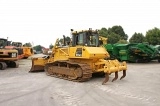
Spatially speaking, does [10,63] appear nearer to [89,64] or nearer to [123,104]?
[89,64]

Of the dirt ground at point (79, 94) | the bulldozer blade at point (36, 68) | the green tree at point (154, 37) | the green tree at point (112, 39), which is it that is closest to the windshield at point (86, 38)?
the dirt ground at point (79, 94)

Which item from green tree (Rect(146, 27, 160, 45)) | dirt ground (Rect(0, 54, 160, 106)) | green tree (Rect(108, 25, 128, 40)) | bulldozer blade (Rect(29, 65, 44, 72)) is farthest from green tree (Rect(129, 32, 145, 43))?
dirt ground (Rect(0, 54, 160, 106))

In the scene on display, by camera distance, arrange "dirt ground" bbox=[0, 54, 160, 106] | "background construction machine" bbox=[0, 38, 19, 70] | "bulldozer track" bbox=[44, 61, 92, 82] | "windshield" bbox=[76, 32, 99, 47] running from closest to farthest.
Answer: "dirt ground" bbox=[0, 54, 160, 106] < "bulldozer track" bbox=[44, 61, 92, 82] < "windshield" bbox=[76, 32, 99, 47] < "background construction machine" bbox=[0, 38, 19, 70]

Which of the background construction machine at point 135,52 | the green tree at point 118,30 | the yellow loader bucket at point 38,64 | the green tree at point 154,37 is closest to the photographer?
the yellow loader bucket at point 38,64

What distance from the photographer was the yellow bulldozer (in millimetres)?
11312

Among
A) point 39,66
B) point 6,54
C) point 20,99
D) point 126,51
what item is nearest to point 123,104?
point 20,99

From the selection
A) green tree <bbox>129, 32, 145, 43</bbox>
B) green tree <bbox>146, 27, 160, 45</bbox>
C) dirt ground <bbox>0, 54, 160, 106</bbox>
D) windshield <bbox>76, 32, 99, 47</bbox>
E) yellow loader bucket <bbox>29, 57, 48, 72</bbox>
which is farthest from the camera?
green tree <bbox>129, 32, 145, 43</bbox>

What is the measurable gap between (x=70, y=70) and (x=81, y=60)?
0.72 m

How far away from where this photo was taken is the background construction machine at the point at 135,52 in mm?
20984

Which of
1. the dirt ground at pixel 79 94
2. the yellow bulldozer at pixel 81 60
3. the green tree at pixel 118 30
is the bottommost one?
the dirt ground at pixel 79 94

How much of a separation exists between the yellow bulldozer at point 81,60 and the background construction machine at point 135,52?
9.32 m

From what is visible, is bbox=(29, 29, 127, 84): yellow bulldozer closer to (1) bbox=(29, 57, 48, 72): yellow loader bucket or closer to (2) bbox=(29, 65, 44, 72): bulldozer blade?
(1) bbox=(29, 57, 48, 72): yellow loader bucket

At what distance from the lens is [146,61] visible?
22891 mm

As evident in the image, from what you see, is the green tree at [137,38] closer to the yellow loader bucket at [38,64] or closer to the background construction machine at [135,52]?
the background construction machine at [135,52]
